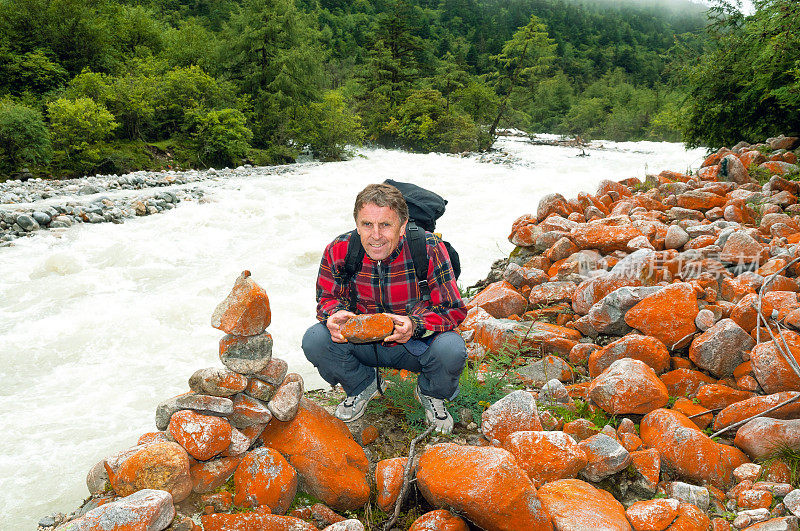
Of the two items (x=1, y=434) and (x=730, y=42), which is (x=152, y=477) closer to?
(x=1, y=434)

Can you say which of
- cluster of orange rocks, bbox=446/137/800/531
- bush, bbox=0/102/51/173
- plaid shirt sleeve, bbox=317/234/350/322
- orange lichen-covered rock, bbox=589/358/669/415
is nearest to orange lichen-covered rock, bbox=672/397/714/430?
cluster of orange rocks, bbox=446/137/800/531

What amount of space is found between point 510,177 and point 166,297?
12.9 m

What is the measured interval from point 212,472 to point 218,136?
1784 cm

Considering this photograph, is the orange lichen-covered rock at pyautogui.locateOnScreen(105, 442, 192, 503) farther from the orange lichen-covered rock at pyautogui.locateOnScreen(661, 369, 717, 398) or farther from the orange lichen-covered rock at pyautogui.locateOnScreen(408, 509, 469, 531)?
the orange lichen-covered rock at pyautogui.locateOnScreen(661, 369, 717, 398)

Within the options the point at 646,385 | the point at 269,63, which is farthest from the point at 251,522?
the point at 269,63

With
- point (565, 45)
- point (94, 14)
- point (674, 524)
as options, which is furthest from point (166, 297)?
point (565, 45)

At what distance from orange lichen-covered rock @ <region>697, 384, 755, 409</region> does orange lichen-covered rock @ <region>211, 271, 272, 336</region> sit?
10.1 feet

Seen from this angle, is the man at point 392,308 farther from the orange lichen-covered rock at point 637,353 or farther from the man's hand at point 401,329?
the orange lichen-covered rock at point 637,353

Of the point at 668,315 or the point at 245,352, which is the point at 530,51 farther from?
the point at 245,352

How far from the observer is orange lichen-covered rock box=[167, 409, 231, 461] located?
7.70 feet

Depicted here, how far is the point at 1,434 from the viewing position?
350cm

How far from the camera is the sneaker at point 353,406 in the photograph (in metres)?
3.14

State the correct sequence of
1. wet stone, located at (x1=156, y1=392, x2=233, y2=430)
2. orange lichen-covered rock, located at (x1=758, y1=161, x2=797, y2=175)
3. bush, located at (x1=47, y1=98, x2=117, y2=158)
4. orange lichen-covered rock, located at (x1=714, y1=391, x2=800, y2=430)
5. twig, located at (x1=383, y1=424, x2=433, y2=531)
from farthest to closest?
1. bush, located at (x1=47, y1=98, x2=117, y2=158)
2. orange lichen-covered rock, located at (x1=758, y1=161, x2=797, y2=175)
3. orange lichen-covered rock, located at (x1=714, y1=391, x2=800, y2=430)
4. wet stone, located at (x1=156, y1=392, x2=233, y2=430)
5. twig, located at (x1=383, y1=424, x2=433, y2=531)

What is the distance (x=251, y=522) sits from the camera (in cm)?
212
